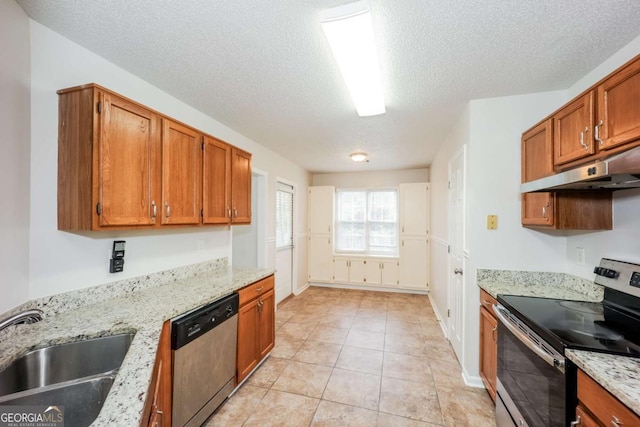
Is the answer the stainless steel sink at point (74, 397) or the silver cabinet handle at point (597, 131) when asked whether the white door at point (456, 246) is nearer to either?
the silver cabinet handle at point (597, 131)

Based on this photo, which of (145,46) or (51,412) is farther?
(145,46)

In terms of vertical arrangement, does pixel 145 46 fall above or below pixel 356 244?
above

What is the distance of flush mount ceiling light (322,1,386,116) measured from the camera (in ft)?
4.12

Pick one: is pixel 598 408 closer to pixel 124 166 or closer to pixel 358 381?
pixel 358 381

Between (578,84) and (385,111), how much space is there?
4.69ft

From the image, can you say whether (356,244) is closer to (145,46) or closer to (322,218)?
(322,218)

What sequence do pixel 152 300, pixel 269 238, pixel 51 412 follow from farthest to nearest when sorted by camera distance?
pixel 269 238, pixel 152 300, pixel 51 412

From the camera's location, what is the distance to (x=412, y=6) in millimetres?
1242

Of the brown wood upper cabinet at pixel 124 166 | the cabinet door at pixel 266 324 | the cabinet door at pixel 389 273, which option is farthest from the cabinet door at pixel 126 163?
the cabinet door at pixel 389 273

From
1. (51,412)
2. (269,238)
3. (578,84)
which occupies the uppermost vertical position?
(578,84)

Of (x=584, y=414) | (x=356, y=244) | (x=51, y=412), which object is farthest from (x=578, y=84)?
(x=356, y=244)

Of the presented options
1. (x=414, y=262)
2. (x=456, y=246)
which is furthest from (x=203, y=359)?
(x=414, y=262)

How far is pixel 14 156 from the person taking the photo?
126 cm

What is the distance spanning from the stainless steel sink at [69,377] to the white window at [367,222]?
14.7 ft
